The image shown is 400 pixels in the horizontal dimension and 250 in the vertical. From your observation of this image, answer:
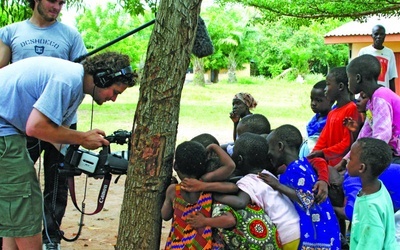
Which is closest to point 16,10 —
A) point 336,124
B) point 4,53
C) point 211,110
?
point 4,53

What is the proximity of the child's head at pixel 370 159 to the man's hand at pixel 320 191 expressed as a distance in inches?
10.2

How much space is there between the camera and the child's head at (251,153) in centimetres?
397

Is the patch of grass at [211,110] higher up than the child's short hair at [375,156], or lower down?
lower down

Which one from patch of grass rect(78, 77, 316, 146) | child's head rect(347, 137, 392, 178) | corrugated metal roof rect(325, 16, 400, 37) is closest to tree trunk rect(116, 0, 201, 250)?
child's head rect(347, 137, 392, 178)

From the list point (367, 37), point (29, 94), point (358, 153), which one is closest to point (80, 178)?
point (29, 94)

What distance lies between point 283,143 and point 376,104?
29.9 inches

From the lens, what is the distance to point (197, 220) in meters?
3.75

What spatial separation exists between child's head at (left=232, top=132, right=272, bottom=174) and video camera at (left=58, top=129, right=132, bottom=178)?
2.30 feet

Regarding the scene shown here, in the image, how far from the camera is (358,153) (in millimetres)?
3729

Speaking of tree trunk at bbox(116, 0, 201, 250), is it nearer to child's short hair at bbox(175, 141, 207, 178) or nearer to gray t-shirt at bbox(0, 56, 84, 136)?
child's short hair at bbox(175, 141, 207, 178)

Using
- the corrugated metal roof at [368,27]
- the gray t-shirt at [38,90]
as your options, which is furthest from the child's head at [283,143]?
the corrugated metal roof at [368,27]

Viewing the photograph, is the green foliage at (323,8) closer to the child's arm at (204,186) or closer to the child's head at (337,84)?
the child's head at (337,84)

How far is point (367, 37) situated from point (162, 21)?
41.7 feet

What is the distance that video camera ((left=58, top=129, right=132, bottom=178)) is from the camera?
13.5ft
